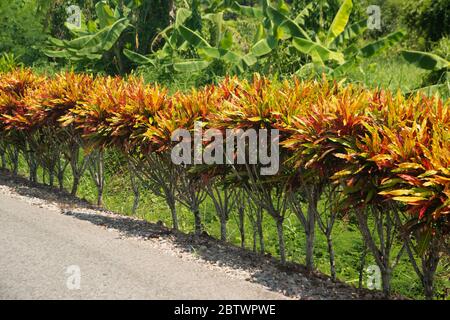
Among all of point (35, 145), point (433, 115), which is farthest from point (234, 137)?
point (35, 145)

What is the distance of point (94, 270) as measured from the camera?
5.45 meters

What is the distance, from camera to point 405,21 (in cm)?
1858

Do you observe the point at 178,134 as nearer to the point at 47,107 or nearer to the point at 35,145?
the point at 47,107

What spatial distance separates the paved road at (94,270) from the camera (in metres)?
4.95

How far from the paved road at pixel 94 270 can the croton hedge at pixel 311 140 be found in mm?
966

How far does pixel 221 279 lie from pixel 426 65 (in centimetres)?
578

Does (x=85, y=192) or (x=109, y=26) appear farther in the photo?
(x=109, y=26)

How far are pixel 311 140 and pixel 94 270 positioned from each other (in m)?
2.12

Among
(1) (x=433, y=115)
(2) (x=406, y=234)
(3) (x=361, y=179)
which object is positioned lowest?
(2) (x=406, y=234)

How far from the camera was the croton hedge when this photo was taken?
4.62 m
